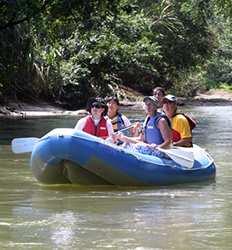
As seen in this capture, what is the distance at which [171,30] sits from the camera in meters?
43.3

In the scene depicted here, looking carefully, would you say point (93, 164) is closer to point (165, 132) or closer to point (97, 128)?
point (97, 128)

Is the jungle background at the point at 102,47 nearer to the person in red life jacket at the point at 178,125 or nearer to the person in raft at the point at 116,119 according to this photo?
the person in raft at the point at 116,119

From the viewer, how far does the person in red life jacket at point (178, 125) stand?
409 inches

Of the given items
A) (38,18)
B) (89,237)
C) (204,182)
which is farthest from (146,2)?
(89,237)

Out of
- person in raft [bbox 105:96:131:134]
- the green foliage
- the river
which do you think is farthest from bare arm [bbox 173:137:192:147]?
the green foliage

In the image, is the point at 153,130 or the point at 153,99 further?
the point at 153,130

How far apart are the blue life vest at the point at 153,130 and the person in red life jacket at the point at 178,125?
411mm

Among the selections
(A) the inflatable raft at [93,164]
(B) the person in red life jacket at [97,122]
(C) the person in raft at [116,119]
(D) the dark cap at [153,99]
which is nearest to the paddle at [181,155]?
(A) the inflatable raft at [93,164]

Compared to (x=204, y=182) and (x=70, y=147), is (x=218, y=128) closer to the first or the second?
(x=204, y=182)

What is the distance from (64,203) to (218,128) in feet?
45.7

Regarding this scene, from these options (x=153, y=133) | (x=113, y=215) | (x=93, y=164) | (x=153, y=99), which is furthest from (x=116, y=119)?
(x=113, y=215)

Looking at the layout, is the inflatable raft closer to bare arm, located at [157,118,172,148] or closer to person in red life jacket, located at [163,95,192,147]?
bare arm, located at [157,118,172,148]

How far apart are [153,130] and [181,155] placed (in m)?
0.52

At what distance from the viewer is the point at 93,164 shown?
9469 millimetres
